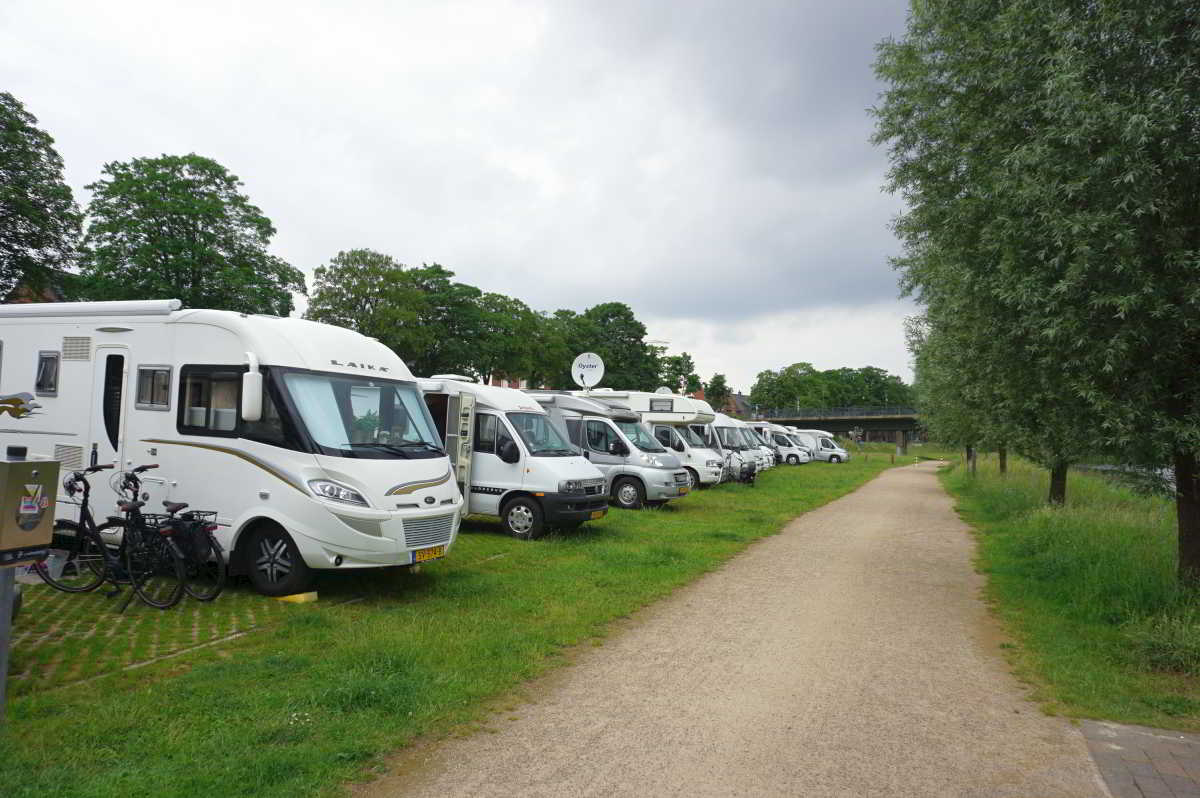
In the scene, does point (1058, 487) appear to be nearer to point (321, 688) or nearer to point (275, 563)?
point (275, 563)

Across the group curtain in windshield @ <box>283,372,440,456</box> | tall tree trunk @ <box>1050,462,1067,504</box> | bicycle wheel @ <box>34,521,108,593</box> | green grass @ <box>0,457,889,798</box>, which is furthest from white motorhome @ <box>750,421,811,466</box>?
bicycle wheel @ <box>34,521,108,593</box>

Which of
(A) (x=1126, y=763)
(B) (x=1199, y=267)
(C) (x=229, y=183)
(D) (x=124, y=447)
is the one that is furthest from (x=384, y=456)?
(C) (x=229, y=183)

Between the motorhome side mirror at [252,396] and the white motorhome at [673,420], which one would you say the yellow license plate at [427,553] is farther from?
the white motorhome at [673,420]

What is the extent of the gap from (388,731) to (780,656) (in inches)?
131

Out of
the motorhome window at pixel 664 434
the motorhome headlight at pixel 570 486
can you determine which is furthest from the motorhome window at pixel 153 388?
the motorhome window at pixel 664 434

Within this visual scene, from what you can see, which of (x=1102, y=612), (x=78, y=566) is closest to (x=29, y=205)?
(x=78, y=566)

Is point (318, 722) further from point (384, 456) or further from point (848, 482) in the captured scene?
point (848, 482)

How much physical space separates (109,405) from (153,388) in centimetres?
67

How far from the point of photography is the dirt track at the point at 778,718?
13.2ft

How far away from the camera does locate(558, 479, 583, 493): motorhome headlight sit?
12217mm

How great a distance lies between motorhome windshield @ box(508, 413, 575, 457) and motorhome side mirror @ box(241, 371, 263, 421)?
553cm

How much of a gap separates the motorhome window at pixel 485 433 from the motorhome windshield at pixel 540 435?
0.34 m

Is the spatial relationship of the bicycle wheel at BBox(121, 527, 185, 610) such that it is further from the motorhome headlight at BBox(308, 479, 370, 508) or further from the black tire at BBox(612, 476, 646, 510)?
the black tire at BBox(612, 476, 646, 510)

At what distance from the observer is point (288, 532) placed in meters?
7.60
